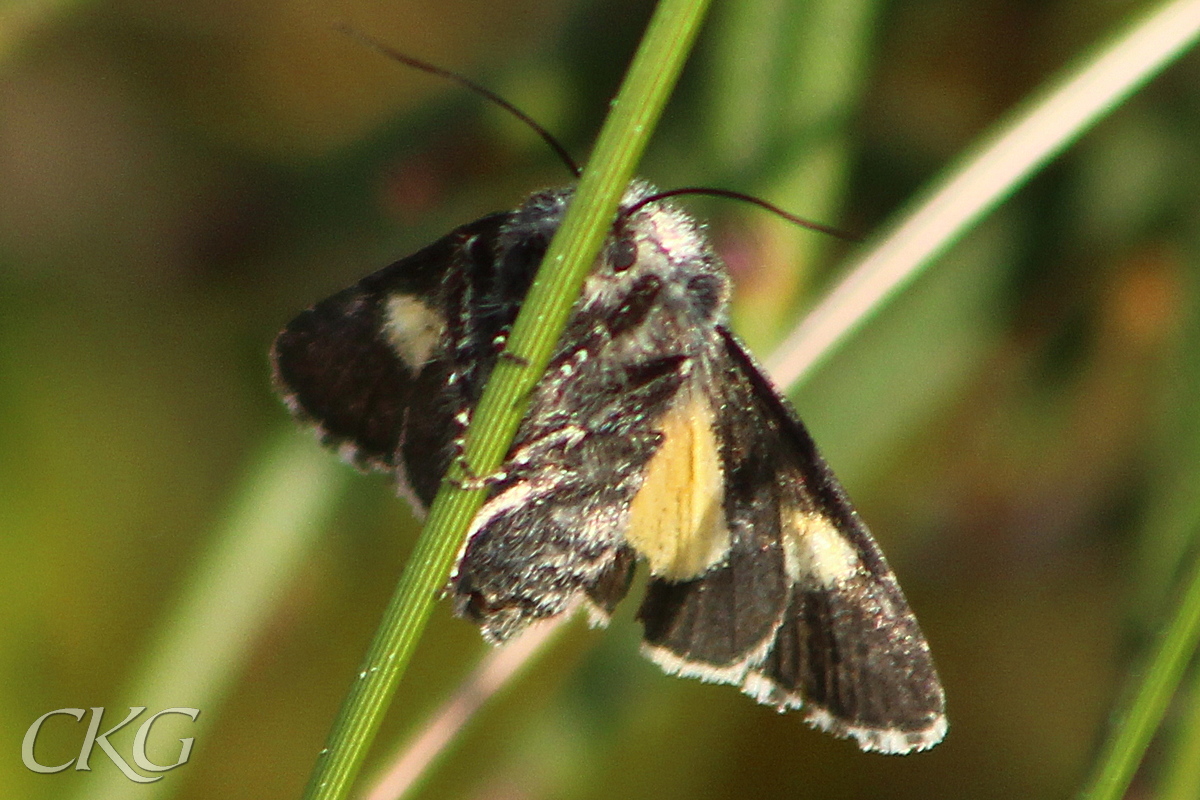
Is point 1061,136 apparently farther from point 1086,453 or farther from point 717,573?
point 1086,453

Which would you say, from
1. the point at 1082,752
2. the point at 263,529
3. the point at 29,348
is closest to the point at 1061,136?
the point at 263,529

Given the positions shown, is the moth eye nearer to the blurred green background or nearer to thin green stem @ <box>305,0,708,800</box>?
thin green stem @ <box>305,0,708,800</box>

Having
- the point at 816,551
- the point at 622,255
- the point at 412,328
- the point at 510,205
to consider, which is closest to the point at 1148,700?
the point at 816,551

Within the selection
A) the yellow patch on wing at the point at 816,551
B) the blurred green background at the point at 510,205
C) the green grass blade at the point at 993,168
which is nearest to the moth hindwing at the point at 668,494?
the yellow patch on wing at the point at 816,551

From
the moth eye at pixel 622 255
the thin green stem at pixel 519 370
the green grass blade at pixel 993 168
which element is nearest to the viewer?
the thin green stem at pixel 519 370

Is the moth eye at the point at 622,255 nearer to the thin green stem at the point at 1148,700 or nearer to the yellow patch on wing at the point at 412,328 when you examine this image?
the yellow patch on wing at the point at 412,328

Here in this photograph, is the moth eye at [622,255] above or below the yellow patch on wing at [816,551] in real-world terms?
above

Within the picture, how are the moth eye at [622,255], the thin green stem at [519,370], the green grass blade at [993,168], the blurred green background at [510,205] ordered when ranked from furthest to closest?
the blurred green background at [510,205]
the green grass blade at [993,168]
the moth eye at [622,255]
the thin green stem at [519,370]
